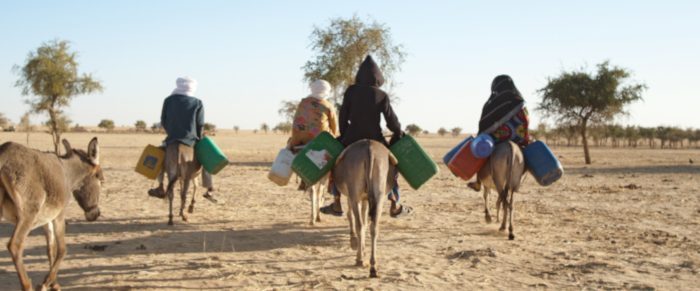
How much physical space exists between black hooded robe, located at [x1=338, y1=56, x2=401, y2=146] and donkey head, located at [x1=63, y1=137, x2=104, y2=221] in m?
3.18

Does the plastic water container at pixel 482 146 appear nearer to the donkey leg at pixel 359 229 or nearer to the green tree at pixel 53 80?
the donkey leg at pixel 359 229

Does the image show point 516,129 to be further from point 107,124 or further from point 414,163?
point 107,124

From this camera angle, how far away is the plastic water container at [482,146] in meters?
9.52

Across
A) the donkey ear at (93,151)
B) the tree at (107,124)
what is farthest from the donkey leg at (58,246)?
the tree at (107,124)

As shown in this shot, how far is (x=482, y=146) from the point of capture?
9.53 m

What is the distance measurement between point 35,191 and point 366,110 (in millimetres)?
4102

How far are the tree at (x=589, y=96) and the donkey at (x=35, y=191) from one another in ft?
105

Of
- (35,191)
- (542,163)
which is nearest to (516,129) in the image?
(542,163)

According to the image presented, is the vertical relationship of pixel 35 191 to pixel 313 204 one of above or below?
above

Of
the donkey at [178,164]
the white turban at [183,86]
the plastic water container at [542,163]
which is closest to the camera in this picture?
the plastic water container at [542,163]

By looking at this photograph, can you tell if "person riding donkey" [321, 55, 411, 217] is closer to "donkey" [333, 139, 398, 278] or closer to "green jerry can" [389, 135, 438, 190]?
"green jerry can" [389, 135, 438, 190]

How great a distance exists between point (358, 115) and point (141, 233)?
432cm

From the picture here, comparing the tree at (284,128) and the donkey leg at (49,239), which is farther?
the tree at (284,128)

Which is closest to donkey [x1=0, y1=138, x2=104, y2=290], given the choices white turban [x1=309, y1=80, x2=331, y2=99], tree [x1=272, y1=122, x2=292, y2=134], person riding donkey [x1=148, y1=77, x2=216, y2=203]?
person riding donkey [x1=148, y1=77, x2=216, y2=203]
